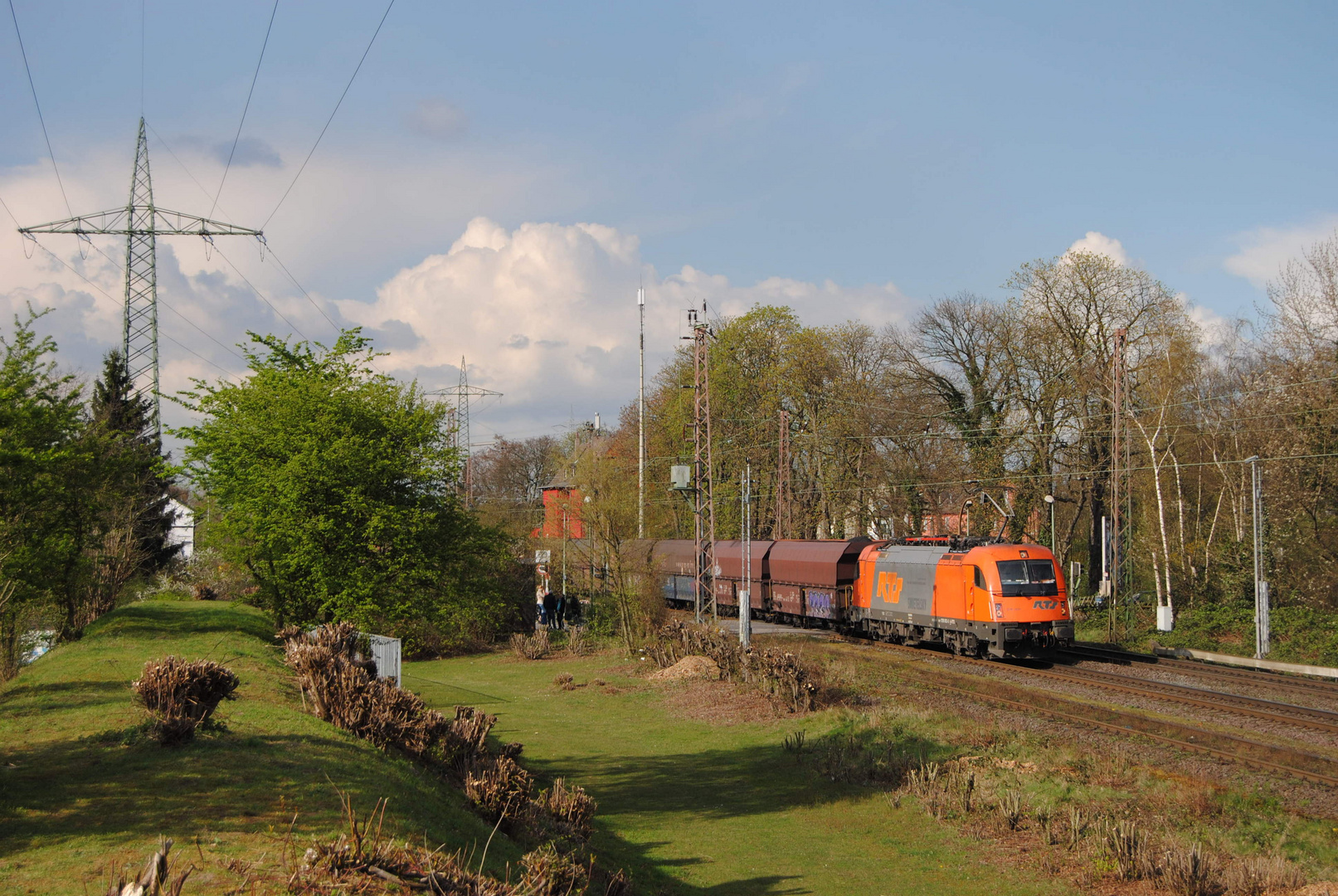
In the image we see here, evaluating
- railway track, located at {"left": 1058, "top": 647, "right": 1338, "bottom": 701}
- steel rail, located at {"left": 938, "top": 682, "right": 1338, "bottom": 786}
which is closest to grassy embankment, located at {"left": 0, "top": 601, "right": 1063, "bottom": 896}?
steel rail, located at {"left": 938, "top": 682, "right": 1338, "bottom": 786}

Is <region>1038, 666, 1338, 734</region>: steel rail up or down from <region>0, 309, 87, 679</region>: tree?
down

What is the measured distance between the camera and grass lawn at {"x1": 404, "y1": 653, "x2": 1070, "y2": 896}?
36.0ft

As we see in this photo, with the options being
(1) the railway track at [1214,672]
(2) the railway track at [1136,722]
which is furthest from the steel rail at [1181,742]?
(1) the railway track at [1214,672]

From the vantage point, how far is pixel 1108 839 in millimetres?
10703

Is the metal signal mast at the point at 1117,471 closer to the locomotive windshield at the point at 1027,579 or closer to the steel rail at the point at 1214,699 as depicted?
the locomotive windshield at the point at 1027,579

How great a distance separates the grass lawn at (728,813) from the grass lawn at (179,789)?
3.00 metres

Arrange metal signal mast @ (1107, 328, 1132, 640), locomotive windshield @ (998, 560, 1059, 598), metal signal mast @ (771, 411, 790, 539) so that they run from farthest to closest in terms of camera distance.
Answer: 1. metal signal mast @ (771, 411, 790, 539)
2. metal signal mast @ (1107, 328, 1132, 640)
3. locomotive windshield @ (998, 560, 1059, 598)

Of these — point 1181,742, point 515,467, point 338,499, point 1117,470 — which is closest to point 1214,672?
point 1117,470

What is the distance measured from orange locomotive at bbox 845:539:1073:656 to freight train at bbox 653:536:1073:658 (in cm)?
2

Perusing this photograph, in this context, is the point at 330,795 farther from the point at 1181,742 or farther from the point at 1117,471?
the point at 1117,471

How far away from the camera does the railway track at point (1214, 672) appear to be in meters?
21.1

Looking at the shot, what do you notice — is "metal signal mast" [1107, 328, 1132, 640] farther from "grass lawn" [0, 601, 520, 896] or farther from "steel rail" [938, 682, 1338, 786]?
"grass lawn" [0, 601, 520, 896]

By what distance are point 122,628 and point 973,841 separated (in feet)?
56.8

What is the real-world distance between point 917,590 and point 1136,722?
37.4 feet
